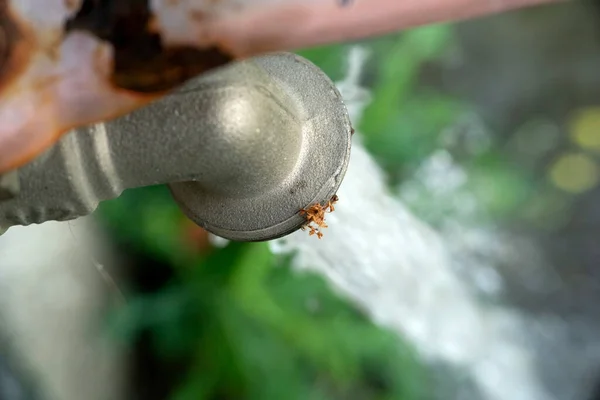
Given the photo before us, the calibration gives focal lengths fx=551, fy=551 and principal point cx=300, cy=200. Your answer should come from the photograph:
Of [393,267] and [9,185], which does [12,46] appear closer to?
[9,185]

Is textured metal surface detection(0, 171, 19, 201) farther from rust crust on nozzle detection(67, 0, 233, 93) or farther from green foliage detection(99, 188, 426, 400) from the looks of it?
green foliage detection(99, 188, 426, 400)

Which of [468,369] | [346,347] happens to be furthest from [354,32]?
[468,369]

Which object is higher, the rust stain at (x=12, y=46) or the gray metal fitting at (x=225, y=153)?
the gray metal fitting at (x=225, y=153)

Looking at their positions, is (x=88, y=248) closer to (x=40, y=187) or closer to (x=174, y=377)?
(x=174, y=377)

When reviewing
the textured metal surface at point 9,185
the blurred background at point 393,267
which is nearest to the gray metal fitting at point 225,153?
the textured metal surface at point 9,185

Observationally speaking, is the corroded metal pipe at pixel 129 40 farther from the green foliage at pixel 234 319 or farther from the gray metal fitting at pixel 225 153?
the green foliage at pixel 234 319
